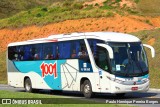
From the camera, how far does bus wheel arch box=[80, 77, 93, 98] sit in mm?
21234

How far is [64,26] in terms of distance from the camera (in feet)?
170

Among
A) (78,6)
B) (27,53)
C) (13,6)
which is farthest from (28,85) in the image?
(13,6)

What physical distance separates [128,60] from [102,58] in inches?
46.8

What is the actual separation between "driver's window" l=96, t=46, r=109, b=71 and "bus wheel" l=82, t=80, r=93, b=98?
131 centimetres

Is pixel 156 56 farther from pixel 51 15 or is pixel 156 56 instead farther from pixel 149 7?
pixel 51 15

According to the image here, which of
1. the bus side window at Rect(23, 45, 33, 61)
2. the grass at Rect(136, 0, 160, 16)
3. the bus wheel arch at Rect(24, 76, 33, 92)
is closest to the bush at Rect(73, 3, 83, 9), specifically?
the grass at Rect(136, 0, 160, 16)

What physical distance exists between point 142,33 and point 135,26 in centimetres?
580

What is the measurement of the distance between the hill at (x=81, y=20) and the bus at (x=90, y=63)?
1670 centimetres

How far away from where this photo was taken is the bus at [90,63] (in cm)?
2012

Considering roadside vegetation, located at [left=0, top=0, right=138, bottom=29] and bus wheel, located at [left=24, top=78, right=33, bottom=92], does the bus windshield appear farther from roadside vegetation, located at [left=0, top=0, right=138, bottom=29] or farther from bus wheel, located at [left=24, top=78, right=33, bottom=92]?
roadside vegetation, located at [left=0, top=0, right=138, bottom=29]

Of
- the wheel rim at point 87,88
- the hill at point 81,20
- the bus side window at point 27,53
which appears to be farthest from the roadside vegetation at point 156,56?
the wheel rim at point 87,88

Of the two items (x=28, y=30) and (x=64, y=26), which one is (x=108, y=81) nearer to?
(x=64, y=26)

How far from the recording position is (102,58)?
2050 centimetres

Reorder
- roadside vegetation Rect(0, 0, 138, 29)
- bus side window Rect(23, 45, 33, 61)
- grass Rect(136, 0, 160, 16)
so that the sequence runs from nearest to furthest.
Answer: bus side window Rect(23, 45, 33, 61), grass Rect(136, 0, 160, 16), roadside vegetation Rect(0, 0, 138, 29)
